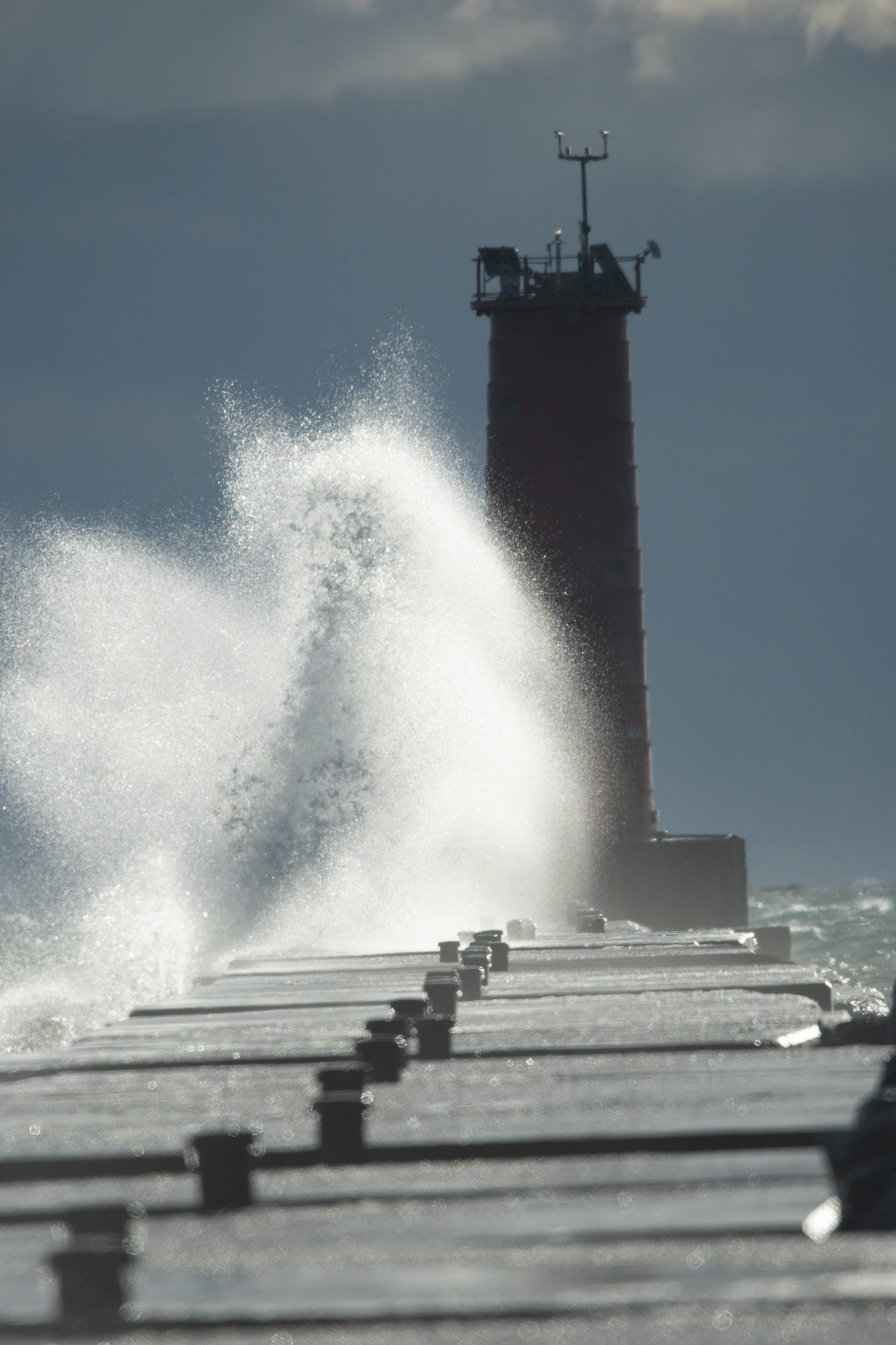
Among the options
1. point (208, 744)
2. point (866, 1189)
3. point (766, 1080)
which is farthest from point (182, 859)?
point (866, 1189)

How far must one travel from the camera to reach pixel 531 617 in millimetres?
31531

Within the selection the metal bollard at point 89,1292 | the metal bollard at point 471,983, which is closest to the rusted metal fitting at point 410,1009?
the metal bollard at point 471,983

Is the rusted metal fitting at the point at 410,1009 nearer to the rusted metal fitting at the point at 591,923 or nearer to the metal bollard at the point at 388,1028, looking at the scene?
the metal bollard at the point at 388,1028

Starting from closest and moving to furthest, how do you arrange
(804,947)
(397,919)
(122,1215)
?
(122,1215)
(397,919)
(804,947)

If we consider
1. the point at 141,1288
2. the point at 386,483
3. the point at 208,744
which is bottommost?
the point at 141,1288

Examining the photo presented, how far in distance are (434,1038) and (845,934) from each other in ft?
190

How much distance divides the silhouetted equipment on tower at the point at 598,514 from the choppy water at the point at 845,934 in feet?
9.53

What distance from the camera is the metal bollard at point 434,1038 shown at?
7352 mm

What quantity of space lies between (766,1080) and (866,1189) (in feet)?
7.53

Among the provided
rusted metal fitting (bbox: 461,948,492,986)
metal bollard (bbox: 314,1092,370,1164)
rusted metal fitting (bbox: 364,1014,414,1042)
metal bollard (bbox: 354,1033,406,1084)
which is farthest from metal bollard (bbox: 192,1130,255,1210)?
rusted metal fitting (bbox: 461,948,492,986)

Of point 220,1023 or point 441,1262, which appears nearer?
point 441,1262

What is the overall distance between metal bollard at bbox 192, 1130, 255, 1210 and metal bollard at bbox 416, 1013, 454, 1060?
114 inches

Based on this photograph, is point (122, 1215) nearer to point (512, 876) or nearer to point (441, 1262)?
point (441, 1262)

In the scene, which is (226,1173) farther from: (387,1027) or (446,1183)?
(387,1027)
